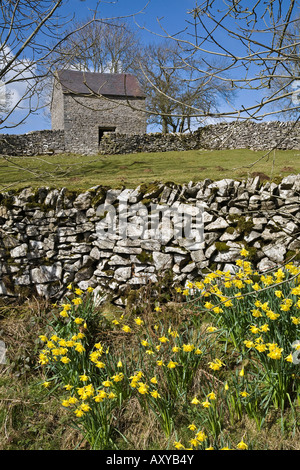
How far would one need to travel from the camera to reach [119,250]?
16.9 feet

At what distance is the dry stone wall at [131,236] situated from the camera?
15.7 ft

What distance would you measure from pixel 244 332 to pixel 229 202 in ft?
6.38

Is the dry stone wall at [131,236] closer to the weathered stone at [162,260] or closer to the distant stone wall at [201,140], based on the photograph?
the weathered stone at [162,260]

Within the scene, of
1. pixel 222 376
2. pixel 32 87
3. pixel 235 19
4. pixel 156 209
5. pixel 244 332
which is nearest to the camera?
pixel 235 19

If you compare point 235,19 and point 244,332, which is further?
point 244,332

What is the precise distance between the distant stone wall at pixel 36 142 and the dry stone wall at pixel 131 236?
1129 centimetres

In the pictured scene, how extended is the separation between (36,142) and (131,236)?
553 inches

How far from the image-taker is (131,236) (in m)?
5.12

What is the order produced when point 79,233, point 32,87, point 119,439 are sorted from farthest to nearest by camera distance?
point 79,233
point 32,87
point 119,439

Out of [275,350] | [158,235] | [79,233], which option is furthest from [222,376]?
[79,233]

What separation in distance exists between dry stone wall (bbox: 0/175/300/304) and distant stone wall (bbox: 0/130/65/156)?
11.3m

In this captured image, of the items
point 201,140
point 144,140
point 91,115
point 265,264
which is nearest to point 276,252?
point 265,264

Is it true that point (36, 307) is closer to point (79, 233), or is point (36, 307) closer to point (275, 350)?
point (79, 233)

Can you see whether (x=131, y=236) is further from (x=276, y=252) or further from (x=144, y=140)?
(x=144, y=140)
